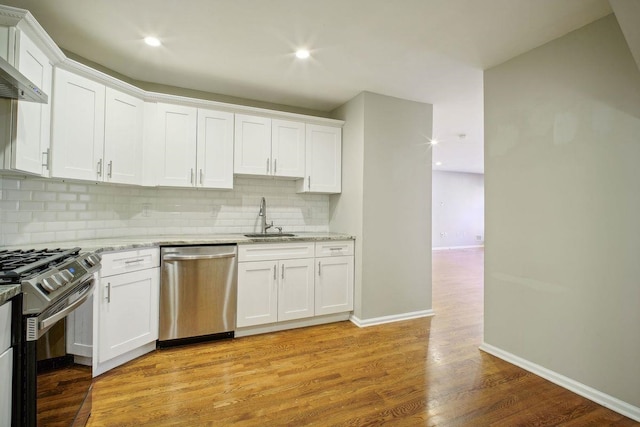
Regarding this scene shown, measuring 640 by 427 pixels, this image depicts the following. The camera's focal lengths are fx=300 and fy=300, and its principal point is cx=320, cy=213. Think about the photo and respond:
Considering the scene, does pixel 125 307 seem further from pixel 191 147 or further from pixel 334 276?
pixel 334 276

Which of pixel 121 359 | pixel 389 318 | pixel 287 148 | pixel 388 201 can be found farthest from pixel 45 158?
pixel 389 318

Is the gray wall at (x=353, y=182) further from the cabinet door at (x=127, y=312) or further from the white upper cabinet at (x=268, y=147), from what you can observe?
the cabinet door at (x=127, y=312)

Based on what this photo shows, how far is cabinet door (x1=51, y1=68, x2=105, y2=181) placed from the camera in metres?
2.24

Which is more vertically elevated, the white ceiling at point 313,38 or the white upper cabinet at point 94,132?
the white ceiling at point 313,38

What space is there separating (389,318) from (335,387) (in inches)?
58.1

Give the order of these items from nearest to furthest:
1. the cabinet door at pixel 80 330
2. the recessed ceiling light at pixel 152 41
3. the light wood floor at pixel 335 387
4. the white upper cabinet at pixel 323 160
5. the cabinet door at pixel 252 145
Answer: the cabinet door at pixel 80 330 → the light wood floor at pixel 335 387 → the recessed ceiling light at pixel 152 41 → the cabinet door at pixel 252 145 → the white upper cabinet at pixel 323 160

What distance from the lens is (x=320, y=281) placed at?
10.8ft

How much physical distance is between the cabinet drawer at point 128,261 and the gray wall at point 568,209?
2.99m

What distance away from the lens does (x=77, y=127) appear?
2.36 m

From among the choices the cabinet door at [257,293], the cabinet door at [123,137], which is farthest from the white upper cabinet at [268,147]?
the cabinet door at [257,293]

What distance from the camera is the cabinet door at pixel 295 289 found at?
3.12 meters

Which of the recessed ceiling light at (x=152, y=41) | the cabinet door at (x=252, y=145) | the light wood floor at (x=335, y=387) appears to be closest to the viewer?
the light wood floor at (x=335, y=387)

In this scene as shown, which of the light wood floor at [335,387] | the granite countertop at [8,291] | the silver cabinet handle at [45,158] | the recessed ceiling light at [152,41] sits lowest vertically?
the light wood floor at [335,387]

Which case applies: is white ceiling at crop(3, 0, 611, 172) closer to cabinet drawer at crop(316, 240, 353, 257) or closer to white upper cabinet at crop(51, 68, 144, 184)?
white upper cabinet at crop(51, 68, 144, 184)
